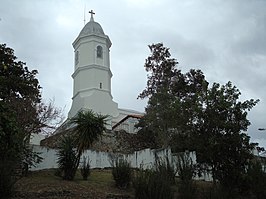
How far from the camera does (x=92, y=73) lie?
3603 centimetres

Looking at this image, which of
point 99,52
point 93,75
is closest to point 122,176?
point 93,75

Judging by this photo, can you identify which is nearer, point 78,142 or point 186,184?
point 186,184

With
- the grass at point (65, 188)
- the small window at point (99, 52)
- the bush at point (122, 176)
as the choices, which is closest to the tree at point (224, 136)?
the grass at point (65, 188)

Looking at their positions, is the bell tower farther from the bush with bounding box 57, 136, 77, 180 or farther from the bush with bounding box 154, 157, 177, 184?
the bush with bounding box 154, 157, 177, 184

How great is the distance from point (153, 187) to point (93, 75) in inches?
972

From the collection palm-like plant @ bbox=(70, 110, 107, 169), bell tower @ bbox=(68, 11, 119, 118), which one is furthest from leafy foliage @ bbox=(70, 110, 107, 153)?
bell tower @ bbox=(68, 11, 119, 118)

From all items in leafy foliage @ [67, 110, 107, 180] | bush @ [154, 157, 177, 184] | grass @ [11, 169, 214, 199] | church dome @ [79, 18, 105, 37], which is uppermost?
church dome @ [79, 18, 105, 37]

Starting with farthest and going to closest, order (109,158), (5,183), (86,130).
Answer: (109,158) < (86,130) < (5,183)

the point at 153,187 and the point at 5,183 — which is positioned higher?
the point at 5,183

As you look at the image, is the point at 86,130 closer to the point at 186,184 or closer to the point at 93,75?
the point at 186,184

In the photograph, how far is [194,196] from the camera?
1373 cm

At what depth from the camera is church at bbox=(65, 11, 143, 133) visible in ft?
115

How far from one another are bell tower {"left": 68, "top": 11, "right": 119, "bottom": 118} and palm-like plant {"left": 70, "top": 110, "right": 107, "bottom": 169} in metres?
17.9

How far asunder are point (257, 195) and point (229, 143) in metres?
2.62
